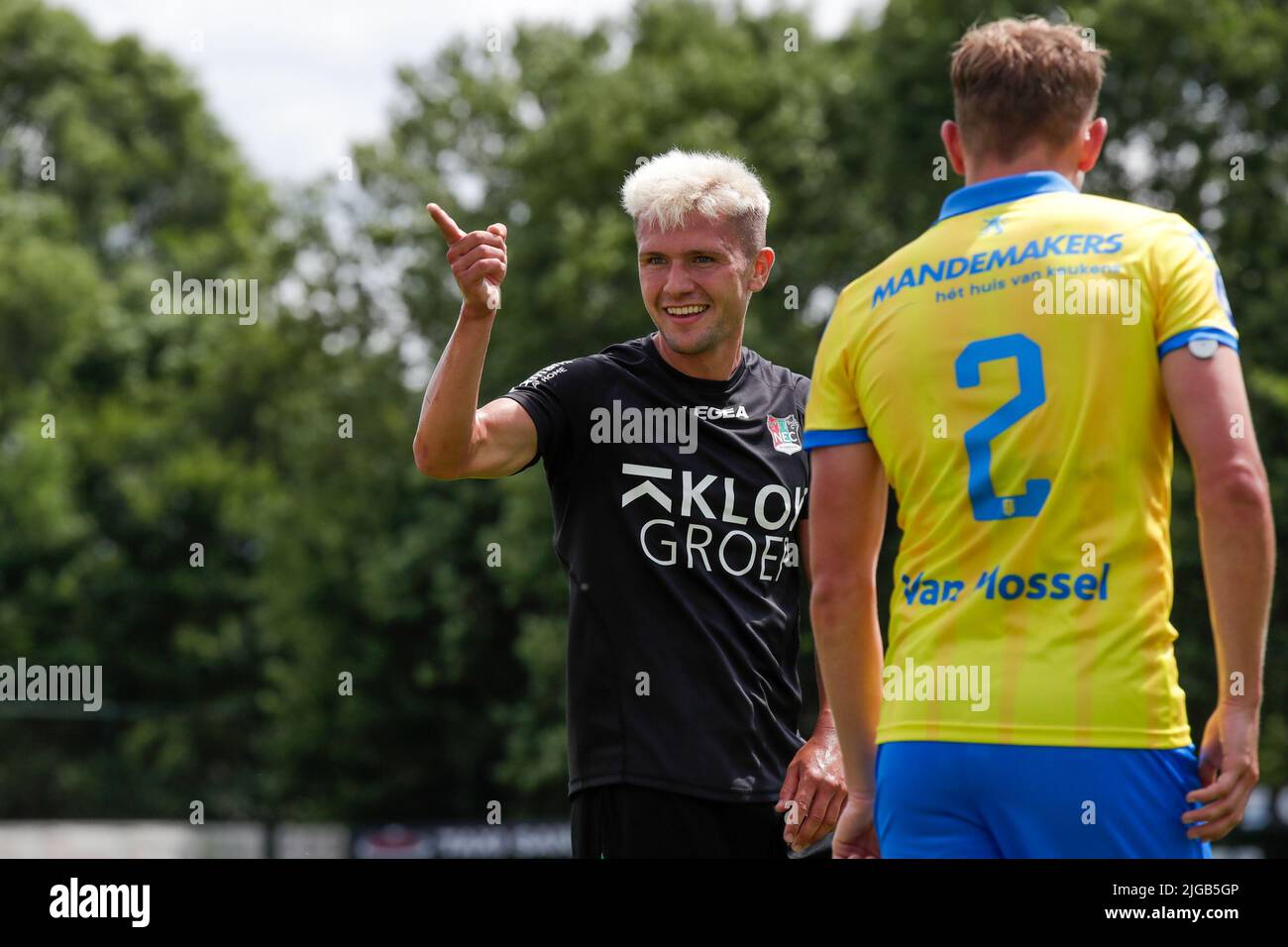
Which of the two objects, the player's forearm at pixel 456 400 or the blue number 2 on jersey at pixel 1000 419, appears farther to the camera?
the player's forearm at pixel 456 400

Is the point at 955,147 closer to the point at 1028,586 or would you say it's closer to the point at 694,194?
the point at 1028,586

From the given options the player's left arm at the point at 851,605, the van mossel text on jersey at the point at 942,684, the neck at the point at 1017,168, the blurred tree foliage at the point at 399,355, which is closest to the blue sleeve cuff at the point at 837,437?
the player's left arm at the point at 851,605

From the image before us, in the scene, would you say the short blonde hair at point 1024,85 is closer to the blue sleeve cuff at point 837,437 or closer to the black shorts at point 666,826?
the blue sleeve cuff at point 837,437

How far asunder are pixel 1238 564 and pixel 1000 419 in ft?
1.67

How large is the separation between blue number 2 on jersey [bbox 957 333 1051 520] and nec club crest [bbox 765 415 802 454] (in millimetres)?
1537

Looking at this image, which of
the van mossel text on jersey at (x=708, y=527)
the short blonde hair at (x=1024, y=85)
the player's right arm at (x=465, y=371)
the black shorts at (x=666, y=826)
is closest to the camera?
the short blonde hair at (x=1024, y=85)

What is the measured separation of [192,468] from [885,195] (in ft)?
66.8

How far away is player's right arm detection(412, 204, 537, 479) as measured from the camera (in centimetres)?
433

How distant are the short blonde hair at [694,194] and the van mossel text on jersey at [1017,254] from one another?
1.29 meters

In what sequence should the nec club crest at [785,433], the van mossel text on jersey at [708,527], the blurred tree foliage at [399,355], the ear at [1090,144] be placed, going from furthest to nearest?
the blurred tree foliage at [399,355]
the nec club crest at [785,433]
the van mossel text on jersey at [708,527]
the ear at [1090,144]

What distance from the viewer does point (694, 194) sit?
478 cm

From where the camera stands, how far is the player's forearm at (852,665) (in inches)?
144

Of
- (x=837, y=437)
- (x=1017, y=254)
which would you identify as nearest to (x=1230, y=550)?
(x=1017, y=254)

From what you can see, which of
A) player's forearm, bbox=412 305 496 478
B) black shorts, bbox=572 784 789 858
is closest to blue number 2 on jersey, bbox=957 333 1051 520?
player's forearm, bbox=412 305 496 478
